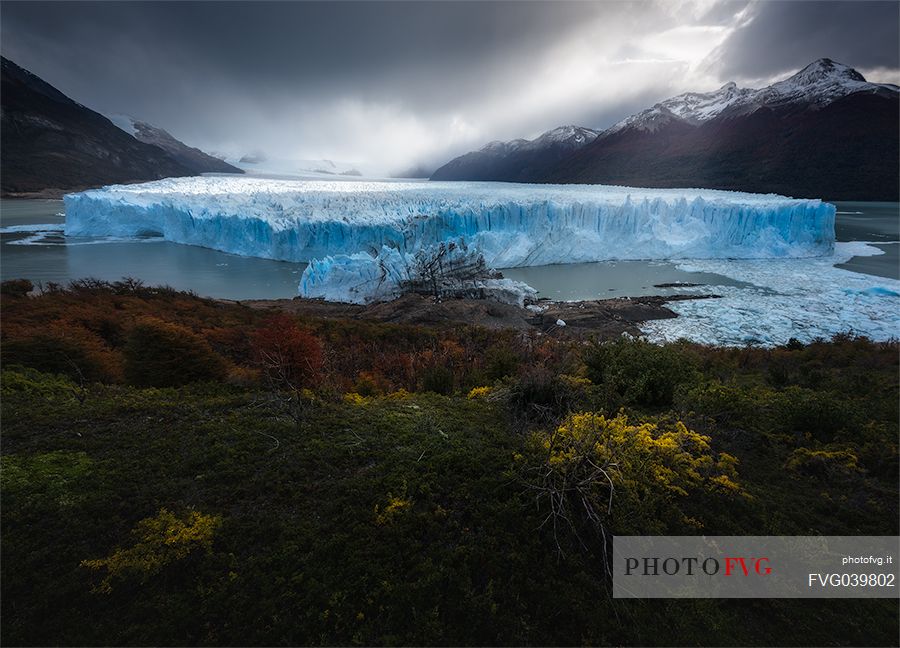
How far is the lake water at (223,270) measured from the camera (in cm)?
1850

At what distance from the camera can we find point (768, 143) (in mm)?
62469

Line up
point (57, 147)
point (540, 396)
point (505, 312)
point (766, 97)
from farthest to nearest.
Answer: point (766, 97) < point (57, 147) < point (505, 312) < point (540, 396)

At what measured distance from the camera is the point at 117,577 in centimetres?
167

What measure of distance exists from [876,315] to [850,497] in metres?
15.7

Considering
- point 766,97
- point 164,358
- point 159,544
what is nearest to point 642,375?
Result: point 159,544

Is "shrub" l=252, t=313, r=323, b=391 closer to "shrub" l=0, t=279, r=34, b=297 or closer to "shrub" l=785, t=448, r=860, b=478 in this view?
"shrub" l=785, t=448, r=860, b=478

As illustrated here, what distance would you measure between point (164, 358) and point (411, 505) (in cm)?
391

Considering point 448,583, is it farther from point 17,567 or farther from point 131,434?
point 131,434

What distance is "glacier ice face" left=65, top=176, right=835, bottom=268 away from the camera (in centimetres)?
2217

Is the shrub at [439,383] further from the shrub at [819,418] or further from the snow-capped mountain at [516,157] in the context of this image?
the snow-capped mountain at [516,157]

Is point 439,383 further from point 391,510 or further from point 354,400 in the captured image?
point 391,510

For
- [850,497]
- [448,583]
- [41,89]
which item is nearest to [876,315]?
[850,497]

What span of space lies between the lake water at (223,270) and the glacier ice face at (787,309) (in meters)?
1.61

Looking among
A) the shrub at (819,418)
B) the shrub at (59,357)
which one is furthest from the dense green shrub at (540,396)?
the shrub at (59,357)
